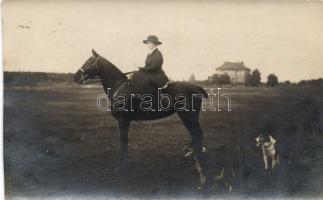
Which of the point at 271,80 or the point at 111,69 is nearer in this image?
the point at 111,69

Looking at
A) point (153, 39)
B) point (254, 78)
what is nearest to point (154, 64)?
point (153, 39)

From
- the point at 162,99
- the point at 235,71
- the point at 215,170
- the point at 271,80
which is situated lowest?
the point at 215,170

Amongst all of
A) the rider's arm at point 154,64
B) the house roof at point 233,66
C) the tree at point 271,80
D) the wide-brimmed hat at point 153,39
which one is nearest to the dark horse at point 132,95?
the rider's arm at point 154,64

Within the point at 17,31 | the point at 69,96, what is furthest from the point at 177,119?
the point at 17,31

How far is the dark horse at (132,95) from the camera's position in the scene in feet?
19.2

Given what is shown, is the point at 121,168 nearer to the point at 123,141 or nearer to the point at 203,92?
the point at 123,141

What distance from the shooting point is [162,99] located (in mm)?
5879

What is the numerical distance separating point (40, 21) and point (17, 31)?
29 centimetres

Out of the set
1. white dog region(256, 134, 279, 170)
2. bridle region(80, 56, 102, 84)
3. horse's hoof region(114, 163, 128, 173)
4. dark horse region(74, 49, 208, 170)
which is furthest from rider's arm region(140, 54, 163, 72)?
white dog region(256, 134, 279, 170)

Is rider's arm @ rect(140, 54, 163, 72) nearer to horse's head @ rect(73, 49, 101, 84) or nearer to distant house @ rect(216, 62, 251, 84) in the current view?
horse's head @ rect(73, 49, 101, 84)

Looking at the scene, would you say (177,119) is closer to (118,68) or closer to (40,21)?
(118,68)

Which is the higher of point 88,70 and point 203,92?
point 88,70

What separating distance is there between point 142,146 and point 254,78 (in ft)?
5.19

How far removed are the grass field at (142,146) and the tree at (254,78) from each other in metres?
0.09
